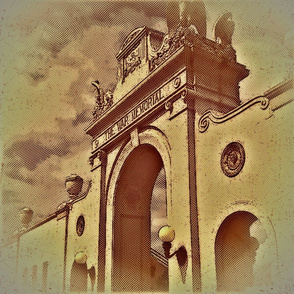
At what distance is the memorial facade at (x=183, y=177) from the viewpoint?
8781mm

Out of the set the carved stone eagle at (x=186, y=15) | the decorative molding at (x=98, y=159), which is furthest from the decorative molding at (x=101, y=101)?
the carved stone eagle at (x=186, y=15)

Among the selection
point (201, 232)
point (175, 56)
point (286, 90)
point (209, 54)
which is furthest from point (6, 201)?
point (286, 90)

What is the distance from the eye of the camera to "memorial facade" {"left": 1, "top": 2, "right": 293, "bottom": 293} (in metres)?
8.78

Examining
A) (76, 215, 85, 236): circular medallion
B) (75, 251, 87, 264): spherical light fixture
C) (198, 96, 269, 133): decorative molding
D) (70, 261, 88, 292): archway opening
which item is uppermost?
(198, 96, 269, 133): decorative molding

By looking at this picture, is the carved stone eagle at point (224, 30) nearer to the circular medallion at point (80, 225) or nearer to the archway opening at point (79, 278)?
the circular medallion at point (80, 225)

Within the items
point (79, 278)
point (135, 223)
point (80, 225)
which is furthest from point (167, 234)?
point (80, 225)

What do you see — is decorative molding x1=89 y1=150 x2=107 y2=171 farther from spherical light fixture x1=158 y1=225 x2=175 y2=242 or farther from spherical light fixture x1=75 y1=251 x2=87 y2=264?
spherical light fixture x1=158 y1=225 x2=175 y2=242

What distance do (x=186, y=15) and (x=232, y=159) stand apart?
4905mm

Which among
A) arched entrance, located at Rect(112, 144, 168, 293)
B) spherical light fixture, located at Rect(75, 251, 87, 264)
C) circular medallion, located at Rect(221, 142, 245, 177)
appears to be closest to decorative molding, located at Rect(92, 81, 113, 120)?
arched entrance, located at Rect(112, 144, 168, 293)

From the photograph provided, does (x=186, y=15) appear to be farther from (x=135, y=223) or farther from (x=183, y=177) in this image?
(x=135, y=223)

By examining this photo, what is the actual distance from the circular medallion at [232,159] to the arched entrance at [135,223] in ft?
14.3

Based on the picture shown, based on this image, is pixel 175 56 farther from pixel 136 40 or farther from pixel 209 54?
pixel 136 40

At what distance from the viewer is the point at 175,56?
12.1m

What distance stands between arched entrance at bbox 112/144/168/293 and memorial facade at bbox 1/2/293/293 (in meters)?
0.04
